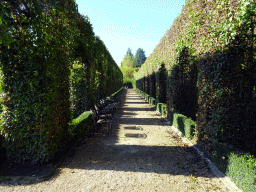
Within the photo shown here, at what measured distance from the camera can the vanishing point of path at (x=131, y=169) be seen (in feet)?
10.1

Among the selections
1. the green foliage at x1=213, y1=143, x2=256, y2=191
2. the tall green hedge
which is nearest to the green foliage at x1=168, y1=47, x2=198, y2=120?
the green foliage at x1=213, y1=143, x2=256, y2=191

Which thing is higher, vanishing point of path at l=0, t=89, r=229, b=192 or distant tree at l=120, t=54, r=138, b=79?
distant tree at l=120, t=54, r=138, b=79

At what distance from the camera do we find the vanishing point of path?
10.1 ft

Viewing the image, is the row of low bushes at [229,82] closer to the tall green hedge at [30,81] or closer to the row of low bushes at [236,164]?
the row of low bushes at [236,164]

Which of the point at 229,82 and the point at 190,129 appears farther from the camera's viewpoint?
the point at 190,129

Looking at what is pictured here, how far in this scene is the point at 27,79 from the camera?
3580mm

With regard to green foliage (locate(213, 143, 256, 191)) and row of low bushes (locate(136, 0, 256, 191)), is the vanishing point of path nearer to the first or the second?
green foliage (locate(213, 143, 256, 191))

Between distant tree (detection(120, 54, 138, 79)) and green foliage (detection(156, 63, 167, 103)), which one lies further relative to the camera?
distant tree (detection(120, 54, 138, 79))

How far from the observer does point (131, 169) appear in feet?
12.1

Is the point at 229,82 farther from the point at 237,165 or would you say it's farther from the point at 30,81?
the point at 30,81

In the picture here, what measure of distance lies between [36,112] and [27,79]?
79 centimetres

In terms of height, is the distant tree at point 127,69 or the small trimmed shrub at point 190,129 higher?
the distant tree at point 127,69

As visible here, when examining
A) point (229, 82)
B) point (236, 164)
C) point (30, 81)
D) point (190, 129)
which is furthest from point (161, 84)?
point (30, 81)

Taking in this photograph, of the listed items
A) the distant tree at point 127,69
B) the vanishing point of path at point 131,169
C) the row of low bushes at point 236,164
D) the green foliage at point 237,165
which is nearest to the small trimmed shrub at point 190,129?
the vanishing point of path at point 131,169
